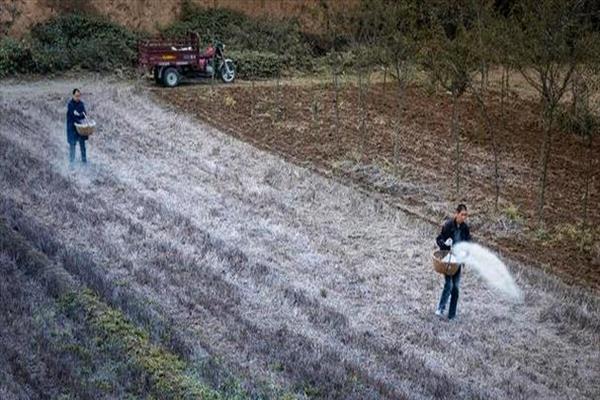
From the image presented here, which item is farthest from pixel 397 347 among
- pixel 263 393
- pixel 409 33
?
pixel 409 33

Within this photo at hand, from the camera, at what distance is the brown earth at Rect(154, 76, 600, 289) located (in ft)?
53.0

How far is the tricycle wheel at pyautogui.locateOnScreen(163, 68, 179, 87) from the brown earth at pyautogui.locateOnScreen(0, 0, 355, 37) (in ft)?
19.2

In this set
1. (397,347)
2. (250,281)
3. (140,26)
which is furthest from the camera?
(140,26)

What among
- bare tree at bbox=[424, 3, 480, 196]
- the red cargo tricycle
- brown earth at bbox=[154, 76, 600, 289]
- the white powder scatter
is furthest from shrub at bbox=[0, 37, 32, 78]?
the white powder scatter

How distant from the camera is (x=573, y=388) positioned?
10.8 m

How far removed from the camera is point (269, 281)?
1271 centimetres

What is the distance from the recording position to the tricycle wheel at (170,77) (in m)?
27.7

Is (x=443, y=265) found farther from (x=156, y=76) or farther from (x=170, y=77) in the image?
(x=156, y=76)

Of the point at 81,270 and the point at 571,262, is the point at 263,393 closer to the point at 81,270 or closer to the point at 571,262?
the point at 81,270

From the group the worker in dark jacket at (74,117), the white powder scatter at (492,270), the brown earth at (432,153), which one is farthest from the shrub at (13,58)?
the white powder scatter at (492,270)

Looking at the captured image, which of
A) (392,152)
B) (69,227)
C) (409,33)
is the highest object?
(409,33)

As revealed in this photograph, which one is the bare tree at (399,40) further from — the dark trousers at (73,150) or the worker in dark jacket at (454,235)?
the worker in dark jacket at (454,235)

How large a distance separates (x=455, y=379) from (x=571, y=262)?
18.4 feet

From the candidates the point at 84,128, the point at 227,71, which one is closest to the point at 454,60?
the point at 84,128
